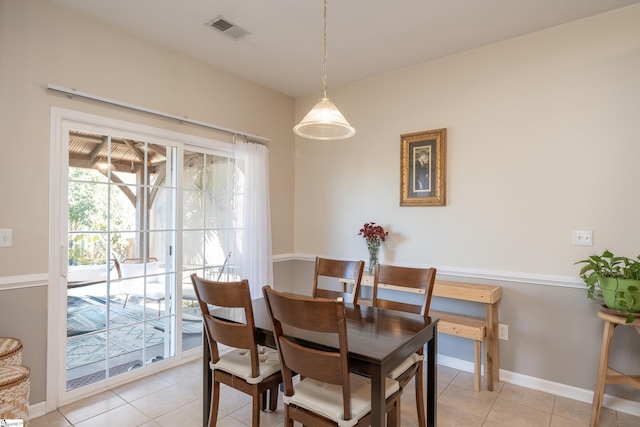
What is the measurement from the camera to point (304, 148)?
414cm

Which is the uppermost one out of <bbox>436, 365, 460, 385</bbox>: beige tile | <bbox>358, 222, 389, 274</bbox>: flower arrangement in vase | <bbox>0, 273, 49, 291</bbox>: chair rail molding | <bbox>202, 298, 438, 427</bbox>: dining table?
<bbox>358, 222, 389, 274</bbox>: flower arrangement in vase

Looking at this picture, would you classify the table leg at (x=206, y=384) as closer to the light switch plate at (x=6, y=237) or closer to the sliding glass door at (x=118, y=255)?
the sliding glass door at (x=118, y=255)

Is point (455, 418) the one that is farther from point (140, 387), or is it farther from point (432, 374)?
point (140, 387)

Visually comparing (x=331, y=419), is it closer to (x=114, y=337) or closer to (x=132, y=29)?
(x=114, y=337)

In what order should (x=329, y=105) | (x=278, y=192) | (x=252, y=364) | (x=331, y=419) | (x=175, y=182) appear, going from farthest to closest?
(x=278, y=192)
(x=175, y=182)
(x=329, y=105)
(x=252, y=364)
(x=331, y=419)

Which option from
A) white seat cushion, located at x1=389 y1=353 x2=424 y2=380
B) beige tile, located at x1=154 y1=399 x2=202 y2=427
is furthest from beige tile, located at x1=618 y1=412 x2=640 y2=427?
beige tile, located at x1=154 y1=399 x2=202 y2=427

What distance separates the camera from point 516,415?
2268mm

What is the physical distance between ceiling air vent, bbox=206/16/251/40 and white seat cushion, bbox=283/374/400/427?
8.28 ft

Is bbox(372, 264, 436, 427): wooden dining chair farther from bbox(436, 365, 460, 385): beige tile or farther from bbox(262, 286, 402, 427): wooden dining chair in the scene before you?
bbox(436, 365, 460, 385): beige tile

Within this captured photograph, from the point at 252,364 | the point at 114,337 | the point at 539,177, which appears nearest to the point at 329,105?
the point at 252,364

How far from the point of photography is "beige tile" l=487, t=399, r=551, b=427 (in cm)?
218

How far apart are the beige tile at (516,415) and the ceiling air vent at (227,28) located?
333cm

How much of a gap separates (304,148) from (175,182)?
1.65 meters

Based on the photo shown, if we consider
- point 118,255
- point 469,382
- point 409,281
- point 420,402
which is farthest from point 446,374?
point 118,255
